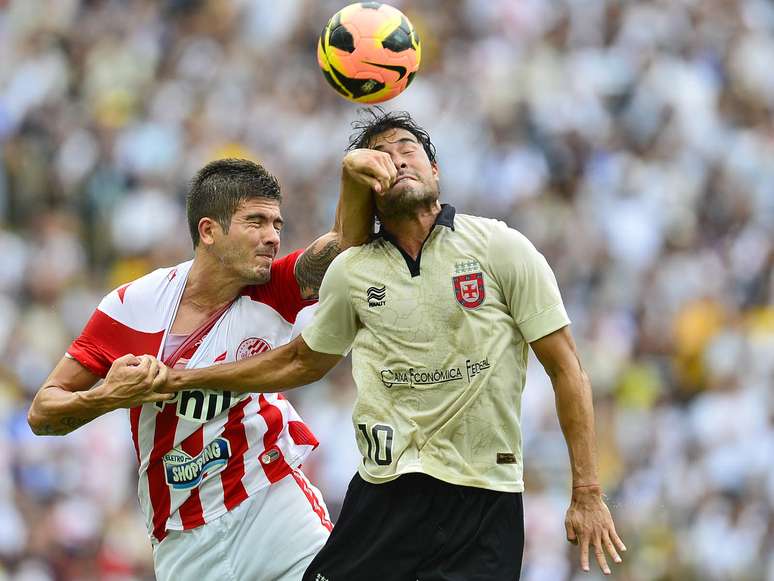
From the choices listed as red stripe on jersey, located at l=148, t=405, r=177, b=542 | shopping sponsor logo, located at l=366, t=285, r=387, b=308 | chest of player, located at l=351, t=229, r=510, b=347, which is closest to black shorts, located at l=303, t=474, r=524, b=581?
chest of player, located at l=351, t=229, r=510, b=347

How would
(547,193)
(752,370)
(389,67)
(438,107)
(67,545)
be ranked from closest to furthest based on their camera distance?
(389,67)
(67,545)
(752,370)
(547,193)
(438,107)

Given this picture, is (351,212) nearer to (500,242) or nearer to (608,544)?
(500,242)

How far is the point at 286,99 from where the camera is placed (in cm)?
1587

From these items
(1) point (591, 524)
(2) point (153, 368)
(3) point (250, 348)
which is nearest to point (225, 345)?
(3) point (250, 348)

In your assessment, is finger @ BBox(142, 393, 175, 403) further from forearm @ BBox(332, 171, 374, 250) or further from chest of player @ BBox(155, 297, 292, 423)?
forearm @ BBox(332, 171, 374, 250)

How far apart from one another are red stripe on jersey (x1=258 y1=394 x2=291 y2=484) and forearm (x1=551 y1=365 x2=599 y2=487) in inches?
61.9

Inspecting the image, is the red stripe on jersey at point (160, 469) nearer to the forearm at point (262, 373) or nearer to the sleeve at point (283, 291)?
the forearm at point (262, 373)

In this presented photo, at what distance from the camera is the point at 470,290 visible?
5629 millimetres

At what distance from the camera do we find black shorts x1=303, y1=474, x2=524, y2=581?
5.62 meters

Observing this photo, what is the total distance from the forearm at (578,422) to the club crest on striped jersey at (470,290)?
1.39ft

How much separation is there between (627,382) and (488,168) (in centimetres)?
303

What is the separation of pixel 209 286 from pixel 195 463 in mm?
794

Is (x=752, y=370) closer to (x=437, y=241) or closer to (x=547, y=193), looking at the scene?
(x=547, y=193)

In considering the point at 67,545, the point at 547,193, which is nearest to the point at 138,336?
the point at 67,545
